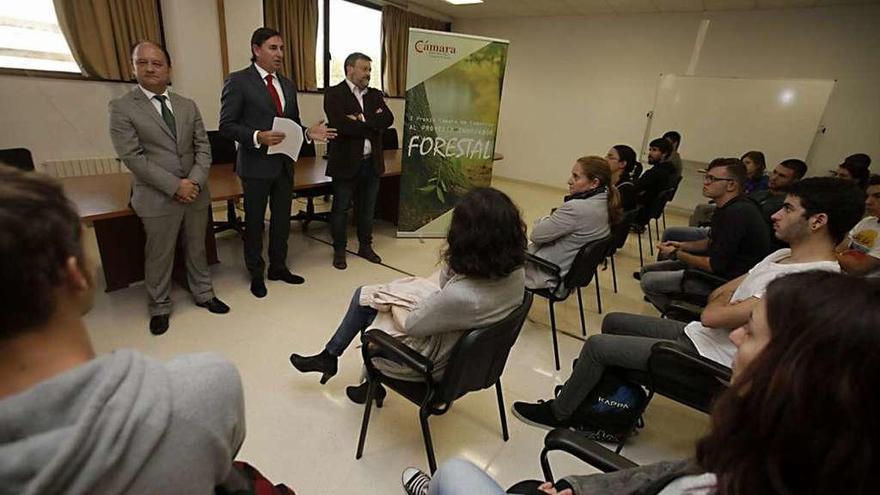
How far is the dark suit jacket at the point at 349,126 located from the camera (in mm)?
3047

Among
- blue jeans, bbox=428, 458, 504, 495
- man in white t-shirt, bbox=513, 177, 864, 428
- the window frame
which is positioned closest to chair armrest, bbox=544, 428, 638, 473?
blue jeans, bbox=428, 458, 504, 495

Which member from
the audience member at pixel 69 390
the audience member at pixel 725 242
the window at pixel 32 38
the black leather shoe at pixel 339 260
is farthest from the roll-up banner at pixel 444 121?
the audience member at pixel 69 390

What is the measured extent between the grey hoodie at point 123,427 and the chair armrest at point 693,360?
4.58ft

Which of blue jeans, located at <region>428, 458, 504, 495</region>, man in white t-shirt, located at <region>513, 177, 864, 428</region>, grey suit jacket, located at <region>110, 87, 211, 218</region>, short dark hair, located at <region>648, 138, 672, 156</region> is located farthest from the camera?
short dark hair, located at <region>648, 138, 672, 156</region>

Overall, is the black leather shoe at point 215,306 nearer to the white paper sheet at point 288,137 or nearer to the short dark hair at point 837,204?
the white paper sheet at point 288,137

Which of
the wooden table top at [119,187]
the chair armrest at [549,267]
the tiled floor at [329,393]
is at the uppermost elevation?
the wooden table top at [119,187]

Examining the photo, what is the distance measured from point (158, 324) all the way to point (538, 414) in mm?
2162

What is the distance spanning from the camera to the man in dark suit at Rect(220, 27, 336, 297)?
2471 mm

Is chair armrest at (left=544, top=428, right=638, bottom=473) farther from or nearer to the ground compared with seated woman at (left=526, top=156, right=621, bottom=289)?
nearer to the ground

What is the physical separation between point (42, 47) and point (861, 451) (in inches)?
205

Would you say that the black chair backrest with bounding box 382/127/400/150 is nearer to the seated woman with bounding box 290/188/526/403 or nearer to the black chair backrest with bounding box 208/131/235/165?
the black chair backrest with bounding box 208/131/235/165

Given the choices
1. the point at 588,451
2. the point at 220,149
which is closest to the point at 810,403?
the point at 588,451

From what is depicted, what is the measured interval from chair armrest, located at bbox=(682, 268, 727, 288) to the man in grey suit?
2.82 meters

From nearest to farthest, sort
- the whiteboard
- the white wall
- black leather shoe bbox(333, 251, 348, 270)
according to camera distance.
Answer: black leather shoe bbox(333, 251, 348, 270) → the white wall → the whiteboard
